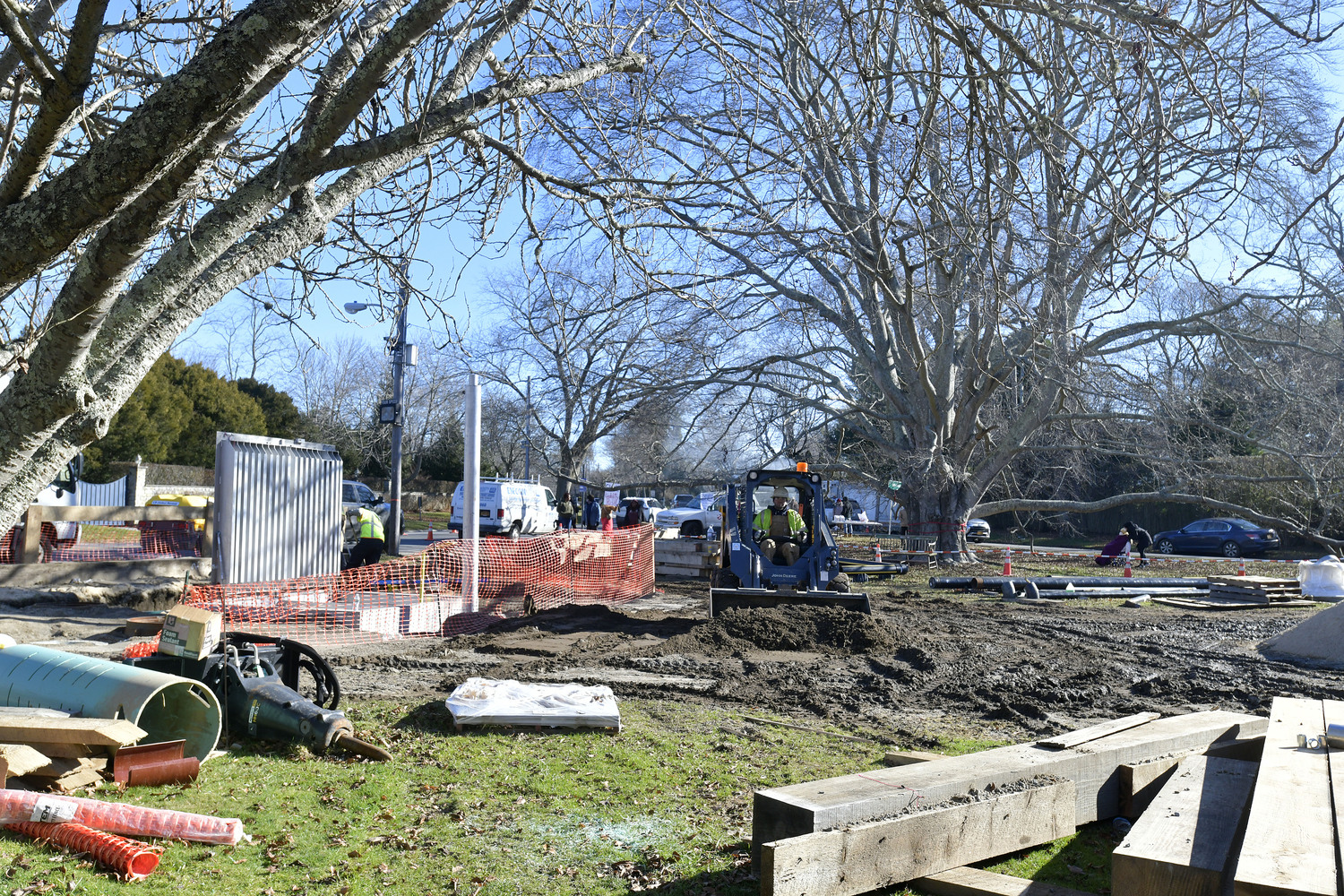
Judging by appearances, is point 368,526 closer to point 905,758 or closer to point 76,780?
point 76,780

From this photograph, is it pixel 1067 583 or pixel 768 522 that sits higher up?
pixel 768 522

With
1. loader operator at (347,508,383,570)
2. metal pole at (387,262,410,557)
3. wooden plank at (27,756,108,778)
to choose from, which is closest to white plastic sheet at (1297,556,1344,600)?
loader operator at (347,508,383,570)

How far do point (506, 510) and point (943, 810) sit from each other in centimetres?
2695

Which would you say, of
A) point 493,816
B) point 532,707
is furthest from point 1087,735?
point 532,707

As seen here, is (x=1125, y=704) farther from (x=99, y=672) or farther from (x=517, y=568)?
(x=517, y=568)

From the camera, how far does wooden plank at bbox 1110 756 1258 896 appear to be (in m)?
3.16

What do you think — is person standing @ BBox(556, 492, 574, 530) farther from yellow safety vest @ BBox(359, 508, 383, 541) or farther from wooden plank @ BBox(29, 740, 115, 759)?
wooden plank @ BBox(29, 740, 115, 759)

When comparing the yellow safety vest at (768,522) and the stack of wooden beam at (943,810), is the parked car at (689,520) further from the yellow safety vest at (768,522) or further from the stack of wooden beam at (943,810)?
the stack of wooden beam at (943,810)

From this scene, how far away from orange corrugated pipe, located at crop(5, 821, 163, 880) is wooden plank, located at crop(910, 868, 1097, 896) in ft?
11.1

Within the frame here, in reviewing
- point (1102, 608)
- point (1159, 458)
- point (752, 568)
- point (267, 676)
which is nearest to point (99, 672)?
point (267, 676)

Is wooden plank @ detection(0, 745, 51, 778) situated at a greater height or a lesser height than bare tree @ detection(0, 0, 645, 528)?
lesser

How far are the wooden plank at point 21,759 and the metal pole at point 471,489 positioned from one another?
7.35 meters

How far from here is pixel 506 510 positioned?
30250 mm

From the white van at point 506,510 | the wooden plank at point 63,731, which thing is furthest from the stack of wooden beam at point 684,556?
the wooden plank at point 63,731
